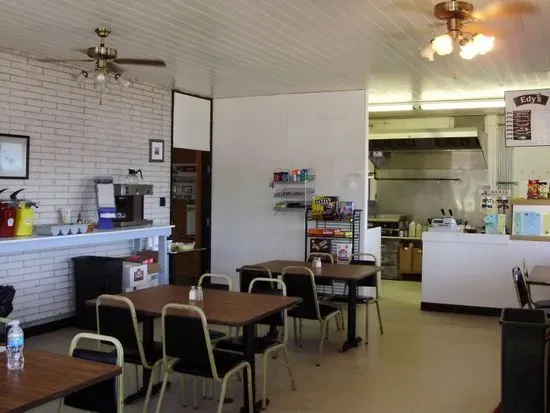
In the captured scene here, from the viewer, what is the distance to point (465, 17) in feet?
13.2

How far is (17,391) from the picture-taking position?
2199 mm

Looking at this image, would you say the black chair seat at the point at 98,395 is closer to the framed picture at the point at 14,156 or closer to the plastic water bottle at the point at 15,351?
the plastic water bottle at the point at 15,351

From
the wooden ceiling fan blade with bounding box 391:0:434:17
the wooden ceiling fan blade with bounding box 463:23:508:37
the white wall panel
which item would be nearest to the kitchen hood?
the white wall panel

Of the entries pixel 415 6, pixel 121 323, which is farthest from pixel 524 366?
pixel 415 6

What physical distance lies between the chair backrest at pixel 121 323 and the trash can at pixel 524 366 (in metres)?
2.21

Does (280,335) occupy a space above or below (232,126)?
below

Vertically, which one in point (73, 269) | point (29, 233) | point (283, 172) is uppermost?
point (283, 172)

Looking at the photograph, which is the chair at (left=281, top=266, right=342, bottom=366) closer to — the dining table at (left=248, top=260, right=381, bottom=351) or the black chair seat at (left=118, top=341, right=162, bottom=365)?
the dining table at (left=248, top=260, right=381, bottom=351)

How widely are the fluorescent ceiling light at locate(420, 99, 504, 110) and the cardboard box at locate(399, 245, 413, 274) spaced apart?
241 cm

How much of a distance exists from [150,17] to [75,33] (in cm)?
86

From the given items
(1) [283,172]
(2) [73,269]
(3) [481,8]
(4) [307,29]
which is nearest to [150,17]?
(4) [307,29]

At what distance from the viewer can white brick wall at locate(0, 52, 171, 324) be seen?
5695mm

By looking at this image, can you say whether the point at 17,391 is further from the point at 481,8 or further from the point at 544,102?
the point at 544,102

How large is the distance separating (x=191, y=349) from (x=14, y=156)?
10.9 ft
